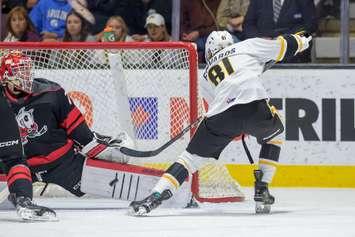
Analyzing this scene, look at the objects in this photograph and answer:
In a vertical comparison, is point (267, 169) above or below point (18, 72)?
below

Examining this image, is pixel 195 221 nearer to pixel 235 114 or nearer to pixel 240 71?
pixel 235 114

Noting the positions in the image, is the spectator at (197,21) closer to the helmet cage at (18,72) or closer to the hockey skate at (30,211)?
the helmet cage at (18,72)

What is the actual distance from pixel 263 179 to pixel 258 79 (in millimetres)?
518

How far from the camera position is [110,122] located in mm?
7449

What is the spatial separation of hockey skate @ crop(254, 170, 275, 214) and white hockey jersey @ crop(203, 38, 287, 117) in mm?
430

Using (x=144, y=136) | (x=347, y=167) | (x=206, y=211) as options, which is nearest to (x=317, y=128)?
(x=347, y=167)

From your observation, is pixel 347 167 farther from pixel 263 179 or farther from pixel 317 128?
pixel 263 179

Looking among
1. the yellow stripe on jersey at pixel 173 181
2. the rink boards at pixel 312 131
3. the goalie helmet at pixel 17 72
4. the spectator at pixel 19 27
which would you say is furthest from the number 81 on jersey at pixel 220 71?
the spectator at pixel 19 27

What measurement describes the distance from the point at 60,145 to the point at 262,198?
108cm

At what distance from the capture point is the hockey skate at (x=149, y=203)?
20.1 ft

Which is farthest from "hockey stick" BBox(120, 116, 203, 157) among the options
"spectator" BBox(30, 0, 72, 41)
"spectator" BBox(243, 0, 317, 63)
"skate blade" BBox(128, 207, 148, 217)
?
"spectator" BBox(30, 0, 72, 41)

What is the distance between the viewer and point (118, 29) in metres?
8.52

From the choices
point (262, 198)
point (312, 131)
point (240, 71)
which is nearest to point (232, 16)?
point (312, 131)

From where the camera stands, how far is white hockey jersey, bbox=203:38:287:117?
20.4 ft
